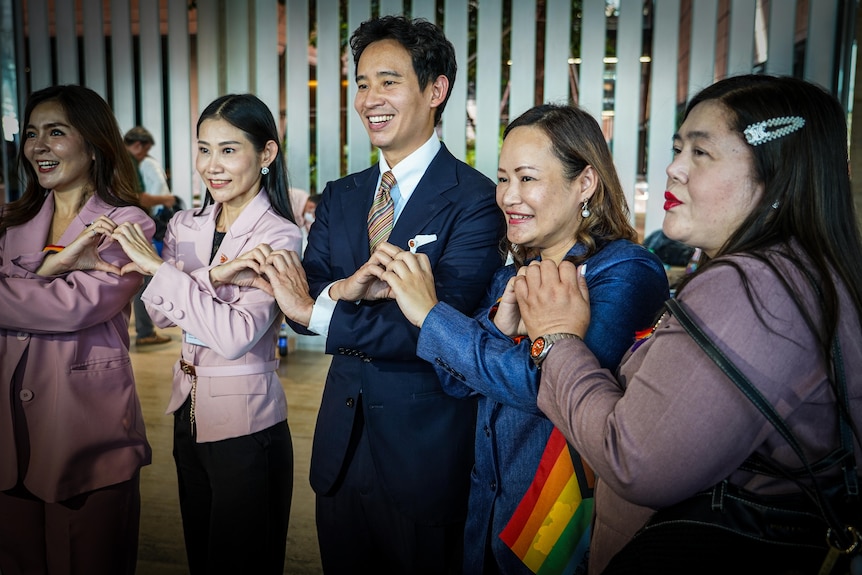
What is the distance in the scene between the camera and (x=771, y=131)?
1.05 meters

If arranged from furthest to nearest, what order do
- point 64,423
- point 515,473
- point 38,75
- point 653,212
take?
point 38,75 → point 653,212 → point 64,423 → point 515,473

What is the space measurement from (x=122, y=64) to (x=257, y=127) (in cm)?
477

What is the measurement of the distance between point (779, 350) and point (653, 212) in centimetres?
→ 478

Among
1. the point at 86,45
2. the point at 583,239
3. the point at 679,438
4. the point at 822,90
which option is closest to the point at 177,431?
the point at 583,239

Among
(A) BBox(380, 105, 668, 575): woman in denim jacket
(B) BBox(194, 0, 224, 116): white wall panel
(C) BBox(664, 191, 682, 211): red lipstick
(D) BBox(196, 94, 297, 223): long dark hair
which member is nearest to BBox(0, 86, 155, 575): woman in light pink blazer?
(D) BBox(196, 94, 297, 223): long dark hair

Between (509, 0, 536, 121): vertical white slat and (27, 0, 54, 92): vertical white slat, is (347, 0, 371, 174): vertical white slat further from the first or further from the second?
(27, 0, 54, 92): vertical white slat

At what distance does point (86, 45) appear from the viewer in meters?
5.98

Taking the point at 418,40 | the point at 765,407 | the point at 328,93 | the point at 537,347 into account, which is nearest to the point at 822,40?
the point at 328,93

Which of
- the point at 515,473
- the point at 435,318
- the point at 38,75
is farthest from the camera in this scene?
the point at 38,75

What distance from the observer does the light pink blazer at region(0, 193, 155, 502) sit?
1.83 m

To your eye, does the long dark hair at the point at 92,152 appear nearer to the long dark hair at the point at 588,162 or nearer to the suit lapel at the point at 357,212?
the suit lapel at the point at 357,212

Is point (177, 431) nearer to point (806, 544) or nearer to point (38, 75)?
point (806, 544)

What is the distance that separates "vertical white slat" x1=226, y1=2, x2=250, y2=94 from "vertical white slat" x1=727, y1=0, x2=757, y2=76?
3873mm

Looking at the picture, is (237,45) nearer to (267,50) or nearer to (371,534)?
(267,50)
